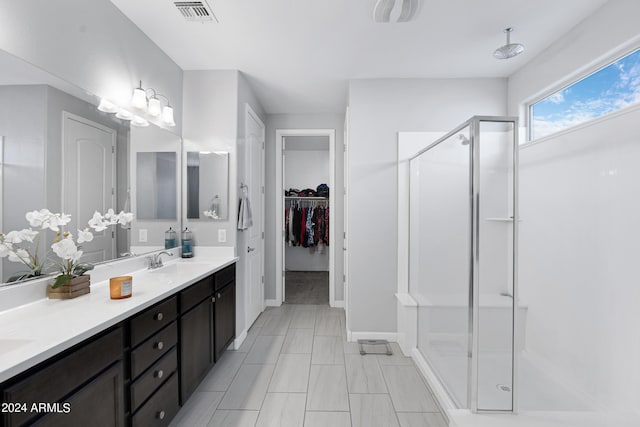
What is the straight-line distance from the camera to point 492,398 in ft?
5.14

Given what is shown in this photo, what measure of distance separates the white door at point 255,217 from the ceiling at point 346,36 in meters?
0.64

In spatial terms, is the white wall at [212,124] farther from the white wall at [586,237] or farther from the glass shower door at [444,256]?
the white wall at [586,237]

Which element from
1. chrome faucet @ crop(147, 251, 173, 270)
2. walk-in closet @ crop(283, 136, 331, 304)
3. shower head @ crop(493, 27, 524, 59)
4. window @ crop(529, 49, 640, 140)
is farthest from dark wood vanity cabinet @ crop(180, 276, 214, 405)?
window @ crop(529, 49, 640, 140)

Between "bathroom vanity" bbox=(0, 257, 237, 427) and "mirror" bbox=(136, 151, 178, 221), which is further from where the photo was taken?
"mirror" bbox=(136, 151, 178, 221)

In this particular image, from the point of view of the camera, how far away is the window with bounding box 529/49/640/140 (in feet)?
6.10

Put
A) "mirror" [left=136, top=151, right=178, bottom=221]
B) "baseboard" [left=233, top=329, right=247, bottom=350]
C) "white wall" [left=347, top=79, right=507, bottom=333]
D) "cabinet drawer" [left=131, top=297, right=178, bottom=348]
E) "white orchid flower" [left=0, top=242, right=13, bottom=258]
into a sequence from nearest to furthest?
"white orchid flower" [left=0, top=242, right=13, bottom=258] → "cabinet drawer" [left=131, top=297, right=178, bottom=348] → "mirror" [left=136, top=151, right=178, bottom=221] → "baseboard" [left=233, top=329, right=247, bottom=350] → "white wall" [left=347, top=79, right=507, bottom=333]

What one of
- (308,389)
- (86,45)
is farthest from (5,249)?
(308,389)

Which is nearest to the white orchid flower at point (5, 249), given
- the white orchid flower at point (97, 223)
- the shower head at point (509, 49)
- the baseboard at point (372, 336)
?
the white orchid flower at point (97, 223)

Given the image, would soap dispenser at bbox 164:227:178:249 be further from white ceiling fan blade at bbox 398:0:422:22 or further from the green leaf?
white ceiling fan blade at bbox 398:0:422:22

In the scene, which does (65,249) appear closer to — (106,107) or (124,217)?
(124,217)

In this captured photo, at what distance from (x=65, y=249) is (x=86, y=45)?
1249 millimetres

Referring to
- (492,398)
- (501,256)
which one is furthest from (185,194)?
(492,398)

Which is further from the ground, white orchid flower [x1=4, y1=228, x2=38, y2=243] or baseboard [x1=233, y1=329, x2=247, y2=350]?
white orchid flower [x1=4, y1=228, x2=38, y2=243]

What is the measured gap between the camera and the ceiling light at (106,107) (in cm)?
184
